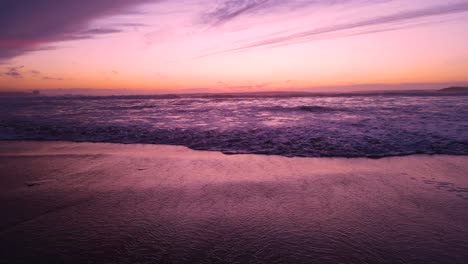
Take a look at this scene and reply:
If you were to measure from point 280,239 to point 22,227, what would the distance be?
327 centimetres

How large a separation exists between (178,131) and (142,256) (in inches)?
373

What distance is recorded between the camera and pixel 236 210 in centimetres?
427

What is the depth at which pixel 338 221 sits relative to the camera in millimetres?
Answer: 3855

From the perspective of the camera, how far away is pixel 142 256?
303 cm

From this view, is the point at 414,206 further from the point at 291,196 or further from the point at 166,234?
the point at 166,234

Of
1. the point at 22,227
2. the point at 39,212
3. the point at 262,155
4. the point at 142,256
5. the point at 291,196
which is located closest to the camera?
the point at 142,256

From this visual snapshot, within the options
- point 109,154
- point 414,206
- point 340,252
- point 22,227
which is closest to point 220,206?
point 340,252

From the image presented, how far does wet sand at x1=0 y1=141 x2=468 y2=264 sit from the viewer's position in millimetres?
3109

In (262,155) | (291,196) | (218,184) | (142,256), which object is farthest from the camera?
(262,155)

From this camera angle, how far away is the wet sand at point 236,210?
Answer: 3.11 meters

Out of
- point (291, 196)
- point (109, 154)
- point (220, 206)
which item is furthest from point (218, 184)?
point (109, 154)

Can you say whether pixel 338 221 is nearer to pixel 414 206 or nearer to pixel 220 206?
pixel 414 206

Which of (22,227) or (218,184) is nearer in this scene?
(22,227)

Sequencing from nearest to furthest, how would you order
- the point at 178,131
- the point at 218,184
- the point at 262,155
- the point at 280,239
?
the point at 280,239, the point at 218,184, the point at 262,155, the point at 178,131
